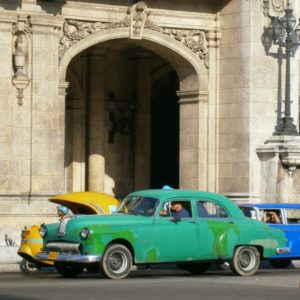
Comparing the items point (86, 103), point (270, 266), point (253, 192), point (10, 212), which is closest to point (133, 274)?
point (270, 266)

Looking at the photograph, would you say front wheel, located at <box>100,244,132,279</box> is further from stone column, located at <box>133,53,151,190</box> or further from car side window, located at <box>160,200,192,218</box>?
stone column, located at <box>133,53,151,190</box>

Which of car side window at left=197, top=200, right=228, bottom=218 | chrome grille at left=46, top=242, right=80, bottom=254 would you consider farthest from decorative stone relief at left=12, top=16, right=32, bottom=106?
chrome grille at left=46, top=242, right=80, bottom=254

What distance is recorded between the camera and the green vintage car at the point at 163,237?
2431cm

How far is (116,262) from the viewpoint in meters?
24.4

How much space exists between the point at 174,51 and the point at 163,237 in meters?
12.7

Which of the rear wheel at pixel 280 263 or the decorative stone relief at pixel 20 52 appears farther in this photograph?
the decorative stone relief at pixel 20 52

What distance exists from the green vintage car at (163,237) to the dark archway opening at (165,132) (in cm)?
1616

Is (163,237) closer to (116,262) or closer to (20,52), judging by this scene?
(116,262)

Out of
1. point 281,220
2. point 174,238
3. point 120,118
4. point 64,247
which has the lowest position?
point 64,247

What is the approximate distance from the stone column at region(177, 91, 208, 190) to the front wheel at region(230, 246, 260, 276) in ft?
37.5

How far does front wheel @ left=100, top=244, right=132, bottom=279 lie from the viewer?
24.2 metres

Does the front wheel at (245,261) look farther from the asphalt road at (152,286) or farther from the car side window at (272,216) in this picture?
the car side window at (272,216)

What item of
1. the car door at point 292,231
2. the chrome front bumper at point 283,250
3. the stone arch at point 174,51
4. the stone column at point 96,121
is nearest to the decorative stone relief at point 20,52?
the stone arch at point 174,51

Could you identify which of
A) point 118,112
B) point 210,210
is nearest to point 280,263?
point 210,210
